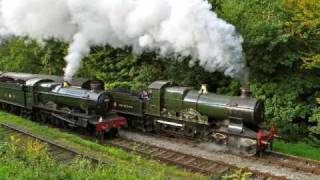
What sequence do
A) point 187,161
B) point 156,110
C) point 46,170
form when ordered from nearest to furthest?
point 46,170
point 187,161
point 156,110

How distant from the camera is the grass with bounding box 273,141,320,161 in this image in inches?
629

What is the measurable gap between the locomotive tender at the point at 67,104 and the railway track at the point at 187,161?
1398 millimetres

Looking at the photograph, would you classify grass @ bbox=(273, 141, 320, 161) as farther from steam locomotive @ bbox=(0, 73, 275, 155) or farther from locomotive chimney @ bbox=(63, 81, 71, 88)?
locomotive chimney @ bbox=(63, 81, 71, 88)

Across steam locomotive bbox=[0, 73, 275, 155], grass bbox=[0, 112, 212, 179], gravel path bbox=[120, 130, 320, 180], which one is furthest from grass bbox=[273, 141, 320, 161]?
grass bbox=[0, 112, 212, 179]

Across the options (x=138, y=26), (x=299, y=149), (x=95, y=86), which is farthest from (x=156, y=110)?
(x=299, y=149)

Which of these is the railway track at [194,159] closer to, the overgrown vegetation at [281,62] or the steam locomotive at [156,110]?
the steam locomotive at [156,110]

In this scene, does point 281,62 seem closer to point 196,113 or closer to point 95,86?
point 196,113

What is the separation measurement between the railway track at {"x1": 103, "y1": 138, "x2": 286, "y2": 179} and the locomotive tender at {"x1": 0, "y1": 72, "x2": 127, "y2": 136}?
1.40 m

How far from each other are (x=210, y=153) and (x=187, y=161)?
1.52 meters

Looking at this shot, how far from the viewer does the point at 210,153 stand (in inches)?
605

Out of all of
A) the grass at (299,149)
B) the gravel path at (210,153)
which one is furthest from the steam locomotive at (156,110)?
the grass at (299,149)

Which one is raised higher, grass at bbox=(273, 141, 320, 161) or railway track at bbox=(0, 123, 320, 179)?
railway track at bbox=(0, 123, 320, 179)

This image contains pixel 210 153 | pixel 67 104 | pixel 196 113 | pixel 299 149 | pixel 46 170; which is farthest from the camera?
pixel 67 104

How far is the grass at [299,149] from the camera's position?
15977 mm
